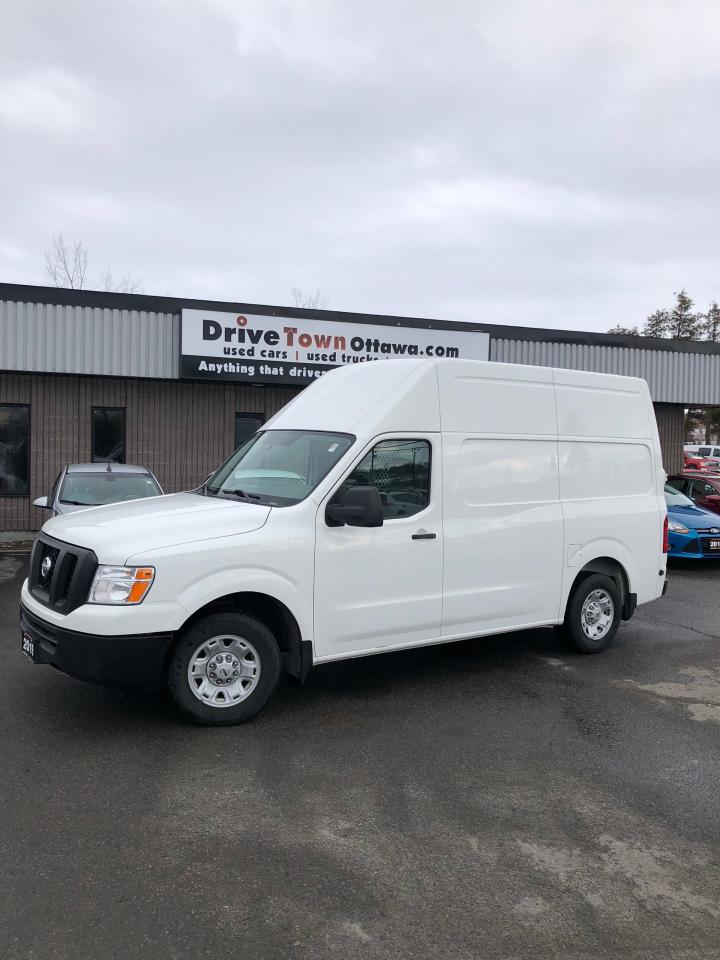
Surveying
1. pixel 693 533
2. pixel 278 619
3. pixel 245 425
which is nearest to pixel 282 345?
pixel 245 425

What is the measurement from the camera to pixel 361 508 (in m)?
5.27

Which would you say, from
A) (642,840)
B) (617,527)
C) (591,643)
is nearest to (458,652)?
(591,643)

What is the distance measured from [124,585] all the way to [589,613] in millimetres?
4430

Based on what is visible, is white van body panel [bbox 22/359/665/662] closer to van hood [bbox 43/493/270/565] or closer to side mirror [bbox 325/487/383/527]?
van hood [bbox 43/493/270/565]

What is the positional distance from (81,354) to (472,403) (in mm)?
10313

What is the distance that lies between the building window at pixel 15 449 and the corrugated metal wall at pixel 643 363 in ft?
31.7

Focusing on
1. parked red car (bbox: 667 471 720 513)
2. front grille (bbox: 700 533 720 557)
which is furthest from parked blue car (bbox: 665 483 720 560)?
parked red car (bbox: 667 471 720 513)

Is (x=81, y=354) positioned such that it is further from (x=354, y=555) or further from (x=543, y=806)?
(x=543, y=806)

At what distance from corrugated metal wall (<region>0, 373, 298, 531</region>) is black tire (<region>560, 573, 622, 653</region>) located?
10.4m

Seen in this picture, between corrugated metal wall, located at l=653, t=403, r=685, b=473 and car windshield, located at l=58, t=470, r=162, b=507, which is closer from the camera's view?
car windshield, located at l=58, t=470, r=162, b=507

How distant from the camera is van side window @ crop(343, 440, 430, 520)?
578 cm

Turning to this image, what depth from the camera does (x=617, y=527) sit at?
738 centimetres

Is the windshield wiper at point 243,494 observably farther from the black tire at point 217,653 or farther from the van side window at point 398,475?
the black tire at point 217,653

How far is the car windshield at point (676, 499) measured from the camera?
44.7ft
